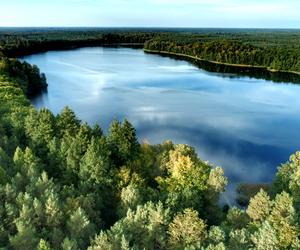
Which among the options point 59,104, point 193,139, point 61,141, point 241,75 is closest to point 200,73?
point 241,75

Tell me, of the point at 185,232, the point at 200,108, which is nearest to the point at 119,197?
the point at 185,232

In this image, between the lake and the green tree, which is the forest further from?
the lake

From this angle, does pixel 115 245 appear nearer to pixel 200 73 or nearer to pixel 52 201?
pixel 52 201

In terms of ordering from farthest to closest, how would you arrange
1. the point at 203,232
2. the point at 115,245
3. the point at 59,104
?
1. the point at 59,104
2. the point at 203,232
3. the point at 115,245

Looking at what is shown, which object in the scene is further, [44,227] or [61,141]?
[61,141]

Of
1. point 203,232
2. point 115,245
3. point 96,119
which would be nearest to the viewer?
point 115,245

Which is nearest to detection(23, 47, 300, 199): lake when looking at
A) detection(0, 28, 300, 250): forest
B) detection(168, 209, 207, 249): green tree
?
detection(0, 28, 300, 250): forest

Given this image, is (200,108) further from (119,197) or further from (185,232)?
(185,232)
